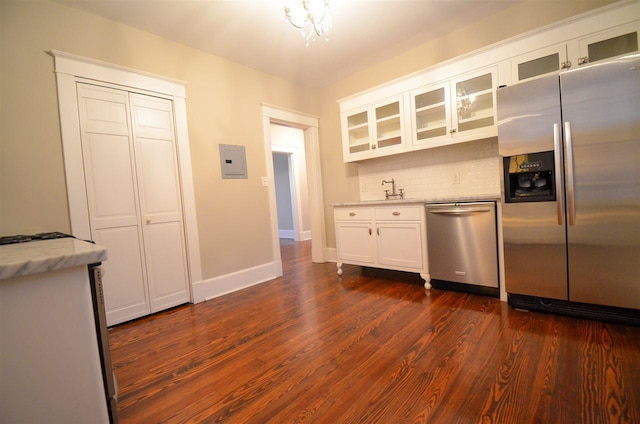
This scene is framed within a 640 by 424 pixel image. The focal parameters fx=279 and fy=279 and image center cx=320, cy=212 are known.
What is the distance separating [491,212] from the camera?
7.64 feet

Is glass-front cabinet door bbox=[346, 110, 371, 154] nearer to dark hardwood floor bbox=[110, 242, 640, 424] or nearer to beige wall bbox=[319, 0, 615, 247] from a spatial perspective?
beige wall bbox=[319, 0, 615, 247]

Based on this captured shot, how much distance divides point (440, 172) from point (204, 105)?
106 inches

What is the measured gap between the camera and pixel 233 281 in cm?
313

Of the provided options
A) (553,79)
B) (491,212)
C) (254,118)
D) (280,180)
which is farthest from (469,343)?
(280,180)

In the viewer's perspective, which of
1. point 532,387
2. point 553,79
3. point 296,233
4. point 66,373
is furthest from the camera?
point 296,233

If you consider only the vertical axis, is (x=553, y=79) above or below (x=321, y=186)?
above

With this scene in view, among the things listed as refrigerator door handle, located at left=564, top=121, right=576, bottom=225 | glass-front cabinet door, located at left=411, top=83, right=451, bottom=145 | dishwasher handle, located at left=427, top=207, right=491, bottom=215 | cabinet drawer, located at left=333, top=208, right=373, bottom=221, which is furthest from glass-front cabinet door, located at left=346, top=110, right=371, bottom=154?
refrigerator door handle, located at left=564, top=121, right=576, bottom=225

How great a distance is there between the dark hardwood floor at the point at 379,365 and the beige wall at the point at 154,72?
0.99 m

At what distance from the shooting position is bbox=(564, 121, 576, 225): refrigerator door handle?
1883 mm

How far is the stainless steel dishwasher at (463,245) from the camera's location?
93.0 inches

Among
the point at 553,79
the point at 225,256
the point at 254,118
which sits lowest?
the point at 225,256

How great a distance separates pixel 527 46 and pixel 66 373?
348 centimetres

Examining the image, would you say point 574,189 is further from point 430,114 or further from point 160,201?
point 160,201

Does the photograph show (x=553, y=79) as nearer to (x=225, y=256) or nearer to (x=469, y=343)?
(x=469, y=343)
